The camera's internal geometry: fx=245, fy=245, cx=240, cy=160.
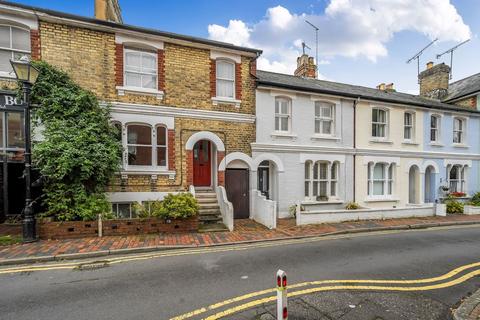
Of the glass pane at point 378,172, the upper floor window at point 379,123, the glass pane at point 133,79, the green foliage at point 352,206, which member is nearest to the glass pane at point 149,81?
the glass pane at point 133,79

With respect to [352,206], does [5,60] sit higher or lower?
higher

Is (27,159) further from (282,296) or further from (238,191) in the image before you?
(282,296)

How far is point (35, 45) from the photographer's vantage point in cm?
914

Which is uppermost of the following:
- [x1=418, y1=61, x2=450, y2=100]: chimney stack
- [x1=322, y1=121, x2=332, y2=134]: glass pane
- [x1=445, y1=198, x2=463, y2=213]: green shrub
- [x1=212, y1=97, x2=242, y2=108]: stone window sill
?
[x1=418, y1=61, x2=450, y2=100]: chimney stack

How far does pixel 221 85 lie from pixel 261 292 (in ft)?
31.0

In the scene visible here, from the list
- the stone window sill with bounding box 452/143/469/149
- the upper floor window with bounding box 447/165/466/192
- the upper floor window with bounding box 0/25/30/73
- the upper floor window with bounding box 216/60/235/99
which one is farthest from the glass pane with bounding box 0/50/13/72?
the upper floor window with bounding box 447/165/466/192

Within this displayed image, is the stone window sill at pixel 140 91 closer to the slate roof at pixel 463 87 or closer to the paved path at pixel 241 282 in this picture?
the paved path at pixel 241 282

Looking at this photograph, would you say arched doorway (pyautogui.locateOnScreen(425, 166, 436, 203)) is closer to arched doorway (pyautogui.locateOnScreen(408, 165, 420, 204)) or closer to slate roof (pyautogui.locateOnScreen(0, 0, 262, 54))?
arched doorway (pyautogui.locateOnScreen(408, 165, 420, 204))

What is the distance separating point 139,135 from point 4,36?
581 centimetres

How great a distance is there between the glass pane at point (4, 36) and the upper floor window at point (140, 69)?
4018mm

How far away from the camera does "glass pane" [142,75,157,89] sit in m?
10.6

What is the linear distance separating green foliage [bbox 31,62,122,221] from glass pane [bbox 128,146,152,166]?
3.78ft

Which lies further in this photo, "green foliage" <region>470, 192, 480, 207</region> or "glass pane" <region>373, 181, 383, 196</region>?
"green foliage" <region>470, 192, 480, 207</region>

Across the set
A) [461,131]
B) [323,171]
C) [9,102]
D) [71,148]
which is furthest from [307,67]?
[9,102]
